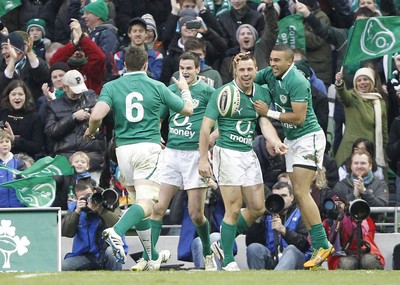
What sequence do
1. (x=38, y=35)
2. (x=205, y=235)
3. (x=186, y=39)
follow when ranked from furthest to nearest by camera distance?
(x=38, y=35), (x=186, y=39), (x=205, y=235)

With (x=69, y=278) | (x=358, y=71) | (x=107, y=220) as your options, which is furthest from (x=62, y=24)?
(x=69, y=278)

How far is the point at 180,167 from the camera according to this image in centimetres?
1641

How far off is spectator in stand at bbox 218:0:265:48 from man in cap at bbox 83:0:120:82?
160 centimetres

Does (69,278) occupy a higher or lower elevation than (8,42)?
lower

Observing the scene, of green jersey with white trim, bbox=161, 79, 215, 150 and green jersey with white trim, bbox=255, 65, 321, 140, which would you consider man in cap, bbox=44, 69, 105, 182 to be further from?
green jersey with white trim, bbox=255, 65, 321, 140

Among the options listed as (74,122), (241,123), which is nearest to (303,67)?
(74,122)

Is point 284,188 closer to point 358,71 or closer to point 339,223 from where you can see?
point 339,223

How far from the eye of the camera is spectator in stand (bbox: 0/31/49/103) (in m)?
19.9

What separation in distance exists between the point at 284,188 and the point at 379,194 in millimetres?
1505

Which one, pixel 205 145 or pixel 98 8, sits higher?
pixel 98 8

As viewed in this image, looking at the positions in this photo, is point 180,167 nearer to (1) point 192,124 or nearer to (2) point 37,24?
(1) point 192,124

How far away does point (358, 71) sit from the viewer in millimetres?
19531

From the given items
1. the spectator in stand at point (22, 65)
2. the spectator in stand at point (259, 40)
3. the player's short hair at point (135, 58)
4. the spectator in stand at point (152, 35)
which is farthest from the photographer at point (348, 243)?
the spectator in stand at point (22, 65)

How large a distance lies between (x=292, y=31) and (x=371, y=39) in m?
1.93
